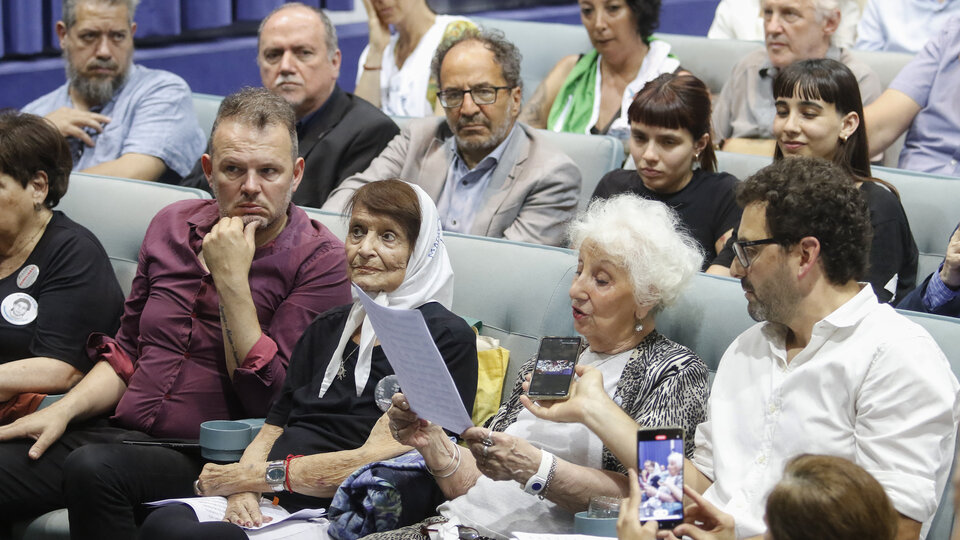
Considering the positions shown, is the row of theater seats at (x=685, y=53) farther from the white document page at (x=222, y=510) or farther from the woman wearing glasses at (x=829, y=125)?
the white document page at (x=222, y=510)

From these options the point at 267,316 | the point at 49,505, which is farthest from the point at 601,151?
the point at 49,505

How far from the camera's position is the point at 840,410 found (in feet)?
6.16

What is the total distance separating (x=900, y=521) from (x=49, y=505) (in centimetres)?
172

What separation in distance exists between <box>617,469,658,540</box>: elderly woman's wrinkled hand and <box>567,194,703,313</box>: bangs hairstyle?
57cm

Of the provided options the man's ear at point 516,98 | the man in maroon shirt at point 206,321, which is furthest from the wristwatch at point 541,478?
the man's ear at point 516,98

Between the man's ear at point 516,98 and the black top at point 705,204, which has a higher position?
the man's ear at point 516,98

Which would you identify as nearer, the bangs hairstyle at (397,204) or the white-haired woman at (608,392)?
the white-haired woman at (608,392)

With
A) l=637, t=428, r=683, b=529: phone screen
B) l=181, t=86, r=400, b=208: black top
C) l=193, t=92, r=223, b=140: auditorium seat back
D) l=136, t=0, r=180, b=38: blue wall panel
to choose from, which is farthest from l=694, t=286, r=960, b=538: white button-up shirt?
l=136, t=0, r=180, b=38: blue wall panel

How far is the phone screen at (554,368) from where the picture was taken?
2.03m

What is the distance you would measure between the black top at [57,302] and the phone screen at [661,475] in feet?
5.14

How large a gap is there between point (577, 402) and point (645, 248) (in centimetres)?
37

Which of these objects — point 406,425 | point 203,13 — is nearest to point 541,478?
point 406,425

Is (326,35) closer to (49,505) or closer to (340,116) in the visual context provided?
(340,116)

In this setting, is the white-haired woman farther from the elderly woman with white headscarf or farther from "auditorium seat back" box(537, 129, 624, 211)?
"auditorium seat back" box(537, 129, 624, 211)
